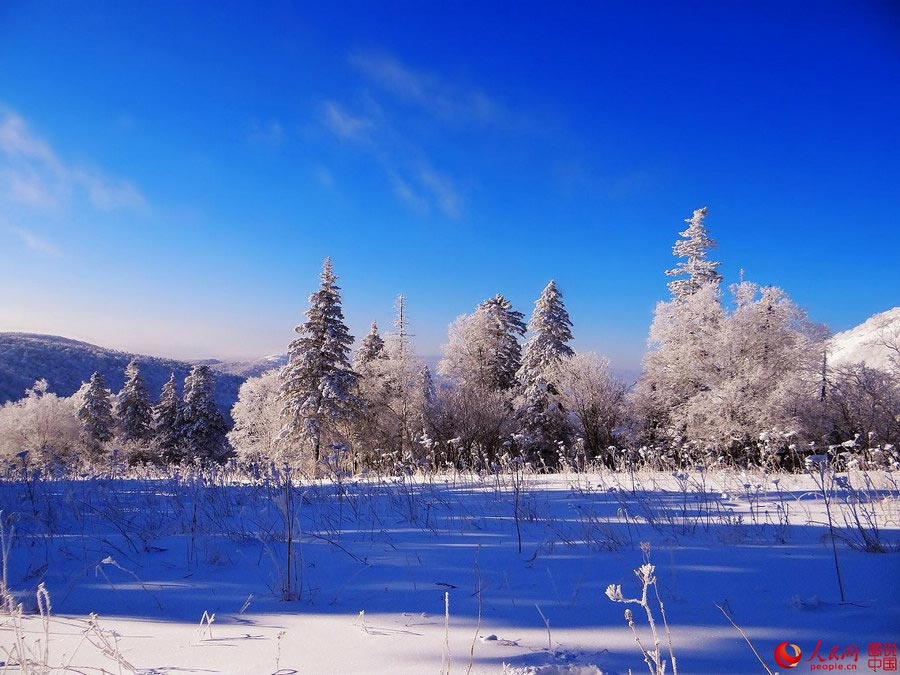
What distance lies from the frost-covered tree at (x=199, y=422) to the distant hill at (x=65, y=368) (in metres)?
41.8

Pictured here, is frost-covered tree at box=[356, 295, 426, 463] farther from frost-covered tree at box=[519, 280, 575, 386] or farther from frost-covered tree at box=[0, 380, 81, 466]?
frost-covered tree at box=[0, 380, 81, 466]

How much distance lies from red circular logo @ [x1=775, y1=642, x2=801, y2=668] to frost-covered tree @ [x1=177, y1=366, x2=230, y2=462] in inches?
1680

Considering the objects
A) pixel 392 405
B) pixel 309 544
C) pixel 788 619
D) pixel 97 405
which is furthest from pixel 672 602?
pixel 97 405

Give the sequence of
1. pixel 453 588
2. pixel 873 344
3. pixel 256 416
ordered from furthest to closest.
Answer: pixel 256 416
pixel 873 344
pixel 453 588

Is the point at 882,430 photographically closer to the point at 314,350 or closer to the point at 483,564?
the point at 483,564

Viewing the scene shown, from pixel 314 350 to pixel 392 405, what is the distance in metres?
8.22

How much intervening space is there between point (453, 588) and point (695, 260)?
3246 cm

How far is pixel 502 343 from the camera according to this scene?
3428 centimetres

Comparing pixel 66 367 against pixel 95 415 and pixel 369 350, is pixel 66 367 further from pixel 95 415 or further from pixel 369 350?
pixel 369 350

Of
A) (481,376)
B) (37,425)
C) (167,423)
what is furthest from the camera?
(37,425)

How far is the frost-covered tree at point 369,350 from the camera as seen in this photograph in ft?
118

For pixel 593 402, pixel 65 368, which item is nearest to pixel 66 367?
pixel 65 368

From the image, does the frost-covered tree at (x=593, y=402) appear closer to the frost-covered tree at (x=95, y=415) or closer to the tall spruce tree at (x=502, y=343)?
the tall spruce tree at (x=502, y=343)

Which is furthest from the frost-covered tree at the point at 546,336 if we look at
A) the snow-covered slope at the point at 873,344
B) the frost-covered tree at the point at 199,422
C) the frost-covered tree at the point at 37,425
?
the frost-covered tree at the point at 37,425
